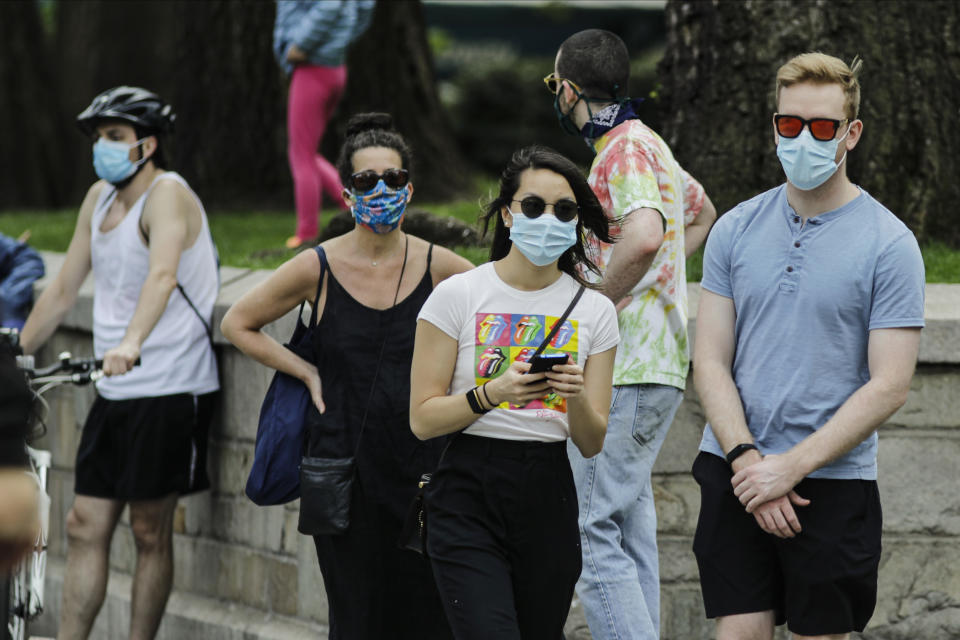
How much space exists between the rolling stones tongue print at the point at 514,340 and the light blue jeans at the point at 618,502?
1.87 ft

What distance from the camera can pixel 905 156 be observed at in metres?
6.38

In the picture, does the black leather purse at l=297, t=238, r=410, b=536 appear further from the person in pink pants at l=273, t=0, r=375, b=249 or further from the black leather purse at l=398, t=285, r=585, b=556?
the person in pink pants at l=273, t=0, r=375, b=249

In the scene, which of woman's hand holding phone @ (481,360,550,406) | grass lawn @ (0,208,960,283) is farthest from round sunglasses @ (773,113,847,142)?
grass lawn @ (0,208,960,283)

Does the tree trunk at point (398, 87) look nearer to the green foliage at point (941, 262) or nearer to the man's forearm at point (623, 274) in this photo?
the green foliage at point (941, 262)

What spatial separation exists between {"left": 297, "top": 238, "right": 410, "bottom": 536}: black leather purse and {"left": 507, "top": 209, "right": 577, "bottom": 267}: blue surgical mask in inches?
33.2

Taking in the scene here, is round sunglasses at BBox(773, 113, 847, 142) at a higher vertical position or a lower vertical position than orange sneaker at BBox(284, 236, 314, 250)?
higher

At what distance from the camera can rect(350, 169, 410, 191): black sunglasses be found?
179 inches

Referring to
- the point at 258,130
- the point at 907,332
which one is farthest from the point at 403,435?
the point at 258,130

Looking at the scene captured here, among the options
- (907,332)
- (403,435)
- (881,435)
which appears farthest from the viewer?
(881,435)

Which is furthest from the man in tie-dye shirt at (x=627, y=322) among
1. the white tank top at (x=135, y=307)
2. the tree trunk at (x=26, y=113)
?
the tree trunk at (x=26, y=113)

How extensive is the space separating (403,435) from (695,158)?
8.38 feet

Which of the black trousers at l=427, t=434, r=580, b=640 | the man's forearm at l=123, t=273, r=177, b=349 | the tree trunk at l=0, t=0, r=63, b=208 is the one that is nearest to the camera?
the black trousers at l=427, t=434, r=580, b=640

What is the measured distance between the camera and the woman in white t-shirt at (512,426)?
3770mm

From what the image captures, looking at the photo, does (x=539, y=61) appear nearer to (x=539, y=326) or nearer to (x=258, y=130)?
(x=258, y=130)
